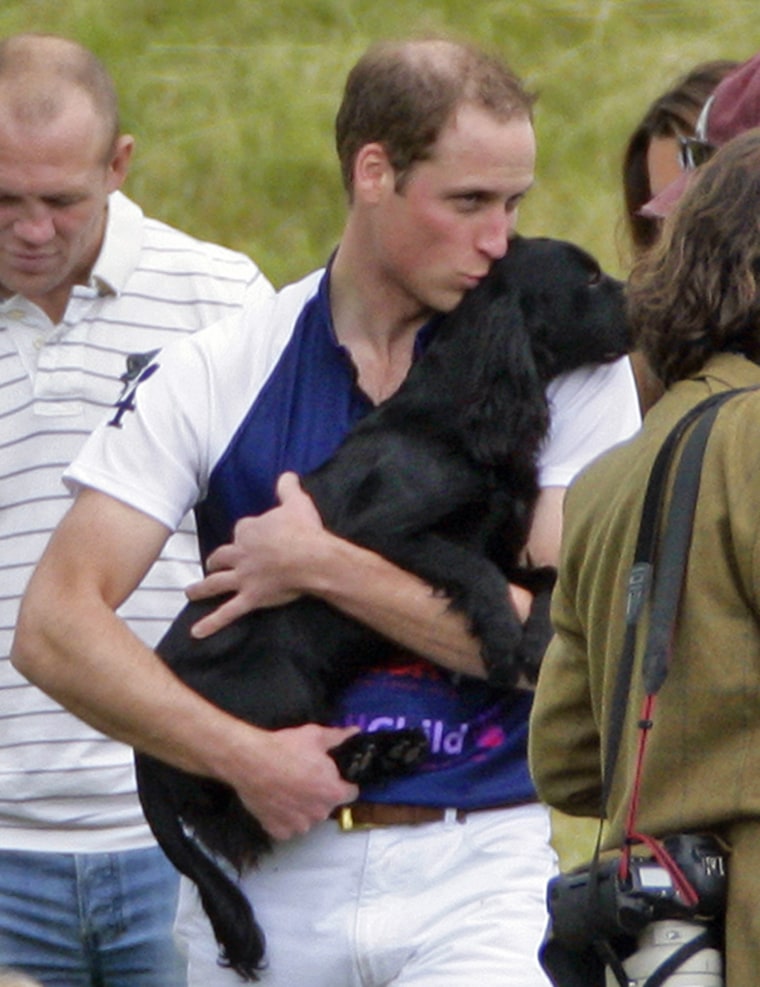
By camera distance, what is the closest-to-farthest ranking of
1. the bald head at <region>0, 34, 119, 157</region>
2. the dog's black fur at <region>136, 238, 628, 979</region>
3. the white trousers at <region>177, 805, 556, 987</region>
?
1. the white trousers at <region>177, 805, 556, 987</region>
2. the dog's black fur at <region>136, 238, 628, 979</region>
3. the bald head at <region>0, 34, 119, 157</region>

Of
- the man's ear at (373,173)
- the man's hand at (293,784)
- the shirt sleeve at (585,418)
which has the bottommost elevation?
the man's hand at (293,784)

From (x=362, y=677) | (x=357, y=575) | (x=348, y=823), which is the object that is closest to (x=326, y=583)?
(x=357, y=575)

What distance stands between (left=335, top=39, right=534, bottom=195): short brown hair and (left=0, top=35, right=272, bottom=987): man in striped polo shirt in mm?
693

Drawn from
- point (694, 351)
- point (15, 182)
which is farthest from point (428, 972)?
point (15, 182)

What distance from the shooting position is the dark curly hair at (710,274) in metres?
2.55

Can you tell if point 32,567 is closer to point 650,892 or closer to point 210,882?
point 210,882

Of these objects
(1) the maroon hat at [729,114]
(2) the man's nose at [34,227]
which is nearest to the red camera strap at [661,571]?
(1) the maroon hat at [729,114]

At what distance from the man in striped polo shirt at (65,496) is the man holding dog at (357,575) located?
26.1 inches

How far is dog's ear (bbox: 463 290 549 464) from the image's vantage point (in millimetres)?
3264

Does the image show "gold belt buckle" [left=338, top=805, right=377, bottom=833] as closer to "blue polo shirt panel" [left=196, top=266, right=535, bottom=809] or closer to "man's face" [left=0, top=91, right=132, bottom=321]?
"blue polo shirt panel" [left=196, top=266, right=535, bottom=809]

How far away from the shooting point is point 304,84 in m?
9.59

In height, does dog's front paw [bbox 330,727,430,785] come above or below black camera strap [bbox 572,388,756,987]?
below

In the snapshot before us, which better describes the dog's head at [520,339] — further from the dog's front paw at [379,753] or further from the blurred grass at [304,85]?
the blurred grass at [304,85]

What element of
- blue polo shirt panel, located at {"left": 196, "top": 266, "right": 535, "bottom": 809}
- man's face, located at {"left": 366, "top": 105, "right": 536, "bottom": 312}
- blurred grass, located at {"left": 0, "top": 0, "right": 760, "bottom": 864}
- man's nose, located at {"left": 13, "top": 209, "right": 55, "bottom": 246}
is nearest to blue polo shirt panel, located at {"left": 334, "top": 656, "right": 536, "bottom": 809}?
blue polo shirt panel, located at {"left": 196, "top": 266, "right": 535, "bottom": 809}
